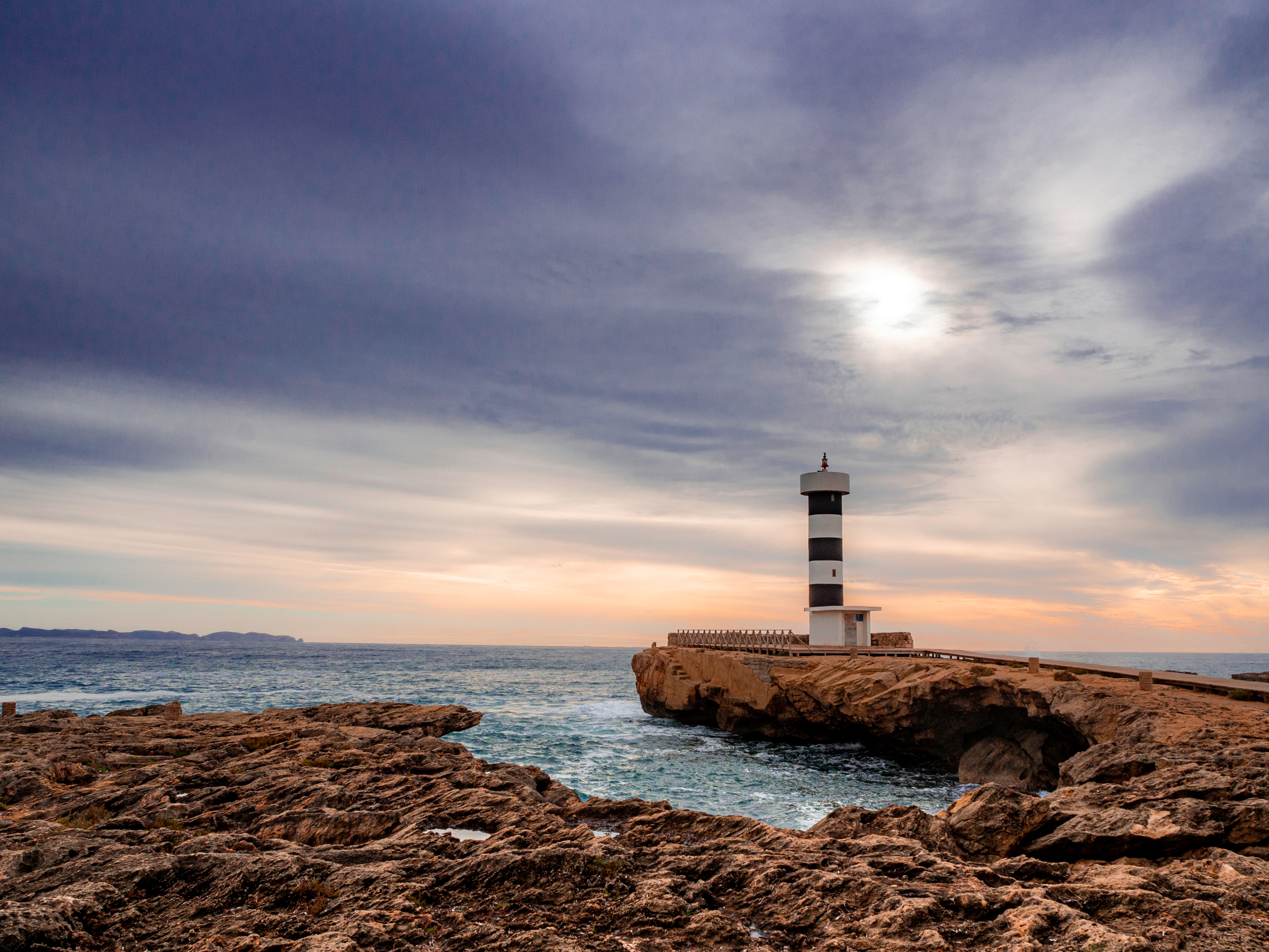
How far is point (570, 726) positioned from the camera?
47.1 m

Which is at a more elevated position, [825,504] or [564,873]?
[825,504]

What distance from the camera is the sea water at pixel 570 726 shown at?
91.2ft

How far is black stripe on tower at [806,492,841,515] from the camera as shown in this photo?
164ft

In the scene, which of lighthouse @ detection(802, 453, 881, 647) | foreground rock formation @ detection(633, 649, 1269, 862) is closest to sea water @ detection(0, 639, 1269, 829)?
foreground rock formation @ detection(633, 649, 1269, 862)

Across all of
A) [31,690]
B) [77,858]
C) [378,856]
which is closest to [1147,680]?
[378,856]

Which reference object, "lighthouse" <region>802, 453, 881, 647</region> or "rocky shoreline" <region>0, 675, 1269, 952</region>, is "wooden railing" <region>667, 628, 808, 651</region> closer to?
"lighthouse" <region>802, 453, 881, 647</region>

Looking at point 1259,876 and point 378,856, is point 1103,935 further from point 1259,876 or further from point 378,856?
point 378,856

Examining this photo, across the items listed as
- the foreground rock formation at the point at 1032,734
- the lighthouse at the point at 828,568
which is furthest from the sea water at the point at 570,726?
the lighthouse at the point at 828,568

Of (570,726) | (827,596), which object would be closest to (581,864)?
(570,726)

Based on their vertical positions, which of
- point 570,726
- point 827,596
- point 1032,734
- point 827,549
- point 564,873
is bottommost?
point 570,726

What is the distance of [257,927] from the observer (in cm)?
834

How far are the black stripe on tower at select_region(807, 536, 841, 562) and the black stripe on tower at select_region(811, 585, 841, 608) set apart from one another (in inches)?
67.7

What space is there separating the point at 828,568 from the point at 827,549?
4.16 feet

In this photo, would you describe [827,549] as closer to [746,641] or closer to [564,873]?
[746,641]
